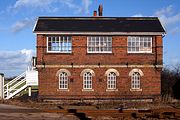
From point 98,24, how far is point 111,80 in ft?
18.6

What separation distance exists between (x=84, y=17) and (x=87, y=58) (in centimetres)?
519

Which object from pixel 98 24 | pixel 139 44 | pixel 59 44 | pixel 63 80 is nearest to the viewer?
pixel 63 80

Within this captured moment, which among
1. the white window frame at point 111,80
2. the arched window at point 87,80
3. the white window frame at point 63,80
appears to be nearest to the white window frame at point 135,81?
the white window frame at point 111,80

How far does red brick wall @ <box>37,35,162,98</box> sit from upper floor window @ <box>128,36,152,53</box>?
1.31ft

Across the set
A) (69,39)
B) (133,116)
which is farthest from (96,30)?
(133,116)

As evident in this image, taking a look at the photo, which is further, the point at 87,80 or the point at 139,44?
the point at 139,44

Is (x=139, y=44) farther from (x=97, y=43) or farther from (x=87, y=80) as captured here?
(x=87, y=80)

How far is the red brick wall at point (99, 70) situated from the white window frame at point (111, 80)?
1.19 feet

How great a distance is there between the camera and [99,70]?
1364 inches

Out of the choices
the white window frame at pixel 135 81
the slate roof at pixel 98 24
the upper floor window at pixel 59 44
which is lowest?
the white window frame at pixel 135 81

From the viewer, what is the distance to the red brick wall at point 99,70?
3438 cm

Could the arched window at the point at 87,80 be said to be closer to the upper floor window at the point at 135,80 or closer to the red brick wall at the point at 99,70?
the red brick wall at the point at 99,70

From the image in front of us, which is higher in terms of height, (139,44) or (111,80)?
(139,44)

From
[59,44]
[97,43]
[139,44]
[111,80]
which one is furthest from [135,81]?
[59,44]
